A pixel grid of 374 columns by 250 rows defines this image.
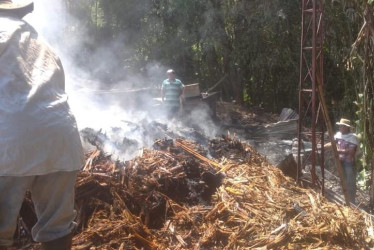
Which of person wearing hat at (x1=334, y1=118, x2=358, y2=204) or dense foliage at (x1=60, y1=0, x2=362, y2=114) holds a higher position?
dense foliage at (x1=60, y1=0, x2=362, y2=114)

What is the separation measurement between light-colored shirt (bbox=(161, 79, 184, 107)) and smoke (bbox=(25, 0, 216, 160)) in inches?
17.9

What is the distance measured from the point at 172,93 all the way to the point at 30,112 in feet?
33.0

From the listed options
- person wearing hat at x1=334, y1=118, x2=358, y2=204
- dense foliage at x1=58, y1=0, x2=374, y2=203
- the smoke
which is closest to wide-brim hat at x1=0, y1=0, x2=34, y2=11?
the smoke

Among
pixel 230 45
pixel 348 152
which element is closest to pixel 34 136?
pixel 348 152

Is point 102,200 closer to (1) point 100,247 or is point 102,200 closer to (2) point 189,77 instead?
(1) point 100,247

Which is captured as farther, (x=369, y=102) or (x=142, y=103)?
(x=142, y=103)

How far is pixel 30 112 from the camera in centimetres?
239

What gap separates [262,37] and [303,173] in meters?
8.98

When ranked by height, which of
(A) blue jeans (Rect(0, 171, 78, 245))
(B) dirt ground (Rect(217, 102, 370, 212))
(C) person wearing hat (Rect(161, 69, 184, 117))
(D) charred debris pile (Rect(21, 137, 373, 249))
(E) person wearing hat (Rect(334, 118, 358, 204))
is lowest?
(B) dirt ground (Rect(217, 102, 370, 212))

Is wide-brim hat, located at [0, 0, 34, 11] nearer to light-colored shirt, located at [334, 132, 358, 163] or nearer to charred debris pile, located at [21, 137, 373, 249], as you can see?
charred debris pile, located at [21, 137, 373, 249]

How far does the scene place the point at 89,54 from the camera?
21.7 metres

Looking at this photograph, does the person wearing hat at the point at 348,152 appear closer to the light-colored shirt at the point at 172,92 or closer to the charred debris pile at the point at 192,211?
the charred debris pile at the point at 192,211

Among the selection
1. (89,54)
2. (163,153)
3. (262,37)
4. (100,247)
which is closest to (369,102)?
(163,153)

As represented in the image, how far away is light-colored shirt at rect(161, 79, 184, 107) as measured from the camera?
1240 centimetres
